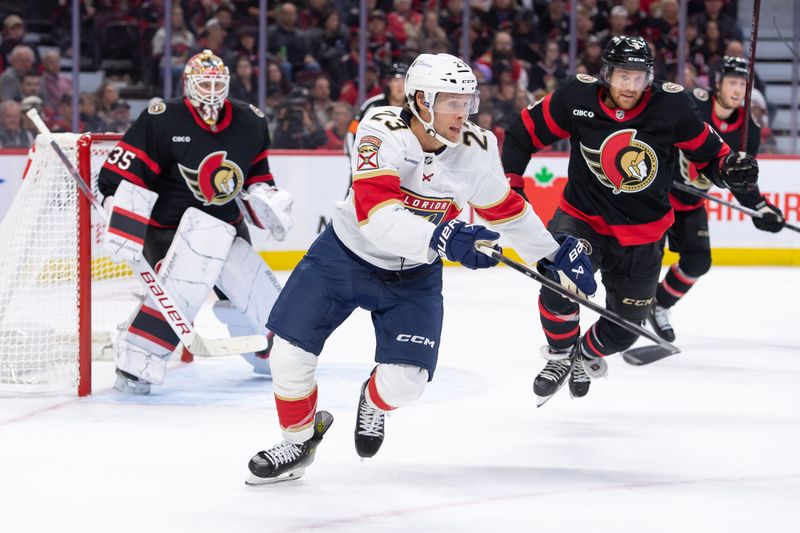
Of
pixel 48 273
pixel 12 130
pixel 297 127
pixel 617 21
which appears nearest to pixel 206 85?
pixel 48 273

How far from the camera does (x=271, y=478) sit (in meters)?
3.10

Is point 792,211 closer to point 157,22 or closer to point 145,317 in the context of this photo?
point 157,22

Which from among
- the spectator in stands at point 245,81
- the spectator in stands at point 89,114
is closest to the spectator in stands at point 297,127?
the spectator in stands at point 245,81

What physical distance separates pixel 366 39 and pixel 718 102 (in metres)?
3.47

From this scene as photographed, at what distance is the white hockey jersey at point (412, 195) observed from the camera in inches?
112

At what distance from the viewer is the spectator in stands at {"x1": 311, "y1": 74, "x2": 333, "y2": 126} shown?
828 cm

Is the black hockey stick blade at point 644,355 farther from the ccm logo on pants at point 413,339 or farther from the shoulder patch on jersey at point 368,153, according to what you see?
the shoulder patch on jersey at point 368,153

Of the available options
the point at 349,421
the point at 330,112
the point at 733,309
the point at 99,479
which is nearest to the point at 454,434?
the point at 349,421

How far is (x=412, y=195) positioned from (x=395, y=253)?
170mm

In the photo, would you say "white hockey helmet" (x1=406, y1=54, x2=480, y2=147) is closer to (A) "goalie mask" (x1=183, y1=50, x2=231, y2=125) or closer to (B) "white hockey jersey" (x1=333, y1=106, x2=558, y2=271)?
(B) "white hockey jersey" (x1=333, y1=106, x2=558, y2=271)

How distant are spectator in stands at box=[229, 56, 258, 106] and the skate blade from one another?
5258 millimetres

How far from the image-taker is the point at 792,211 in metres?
8.32

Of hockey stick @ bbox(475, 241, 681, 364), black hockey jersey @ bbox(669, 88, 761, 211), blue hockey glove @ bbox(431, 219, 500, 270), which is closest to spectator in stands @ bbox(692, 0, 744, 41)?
black hockey jersey @ bbox(669, 88, 761, 211)

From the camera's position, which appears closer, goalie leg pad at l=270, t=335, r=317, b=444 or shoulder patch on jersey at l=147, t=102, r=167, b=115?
goalie leg pad at l=270, t=335, r=317, b=444
